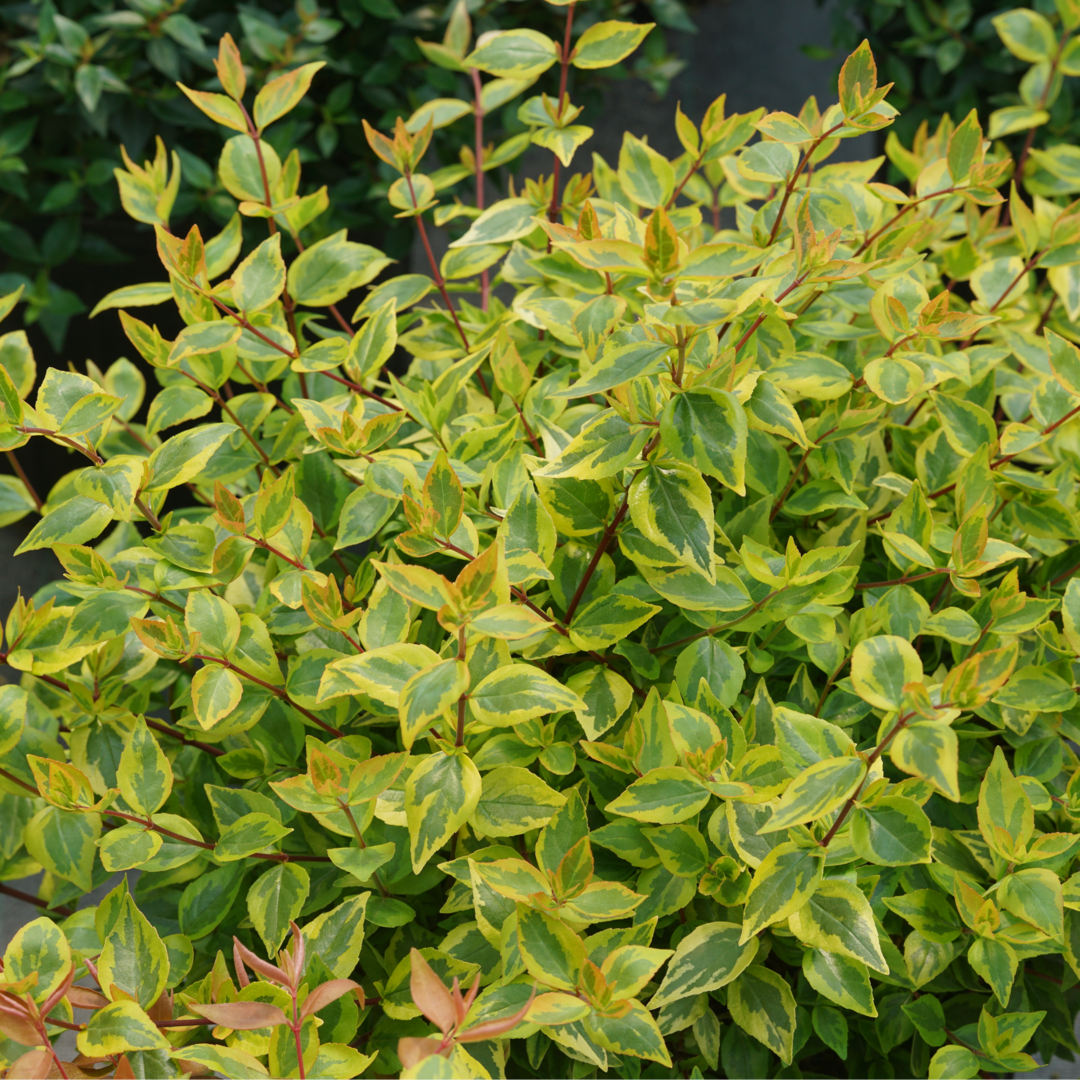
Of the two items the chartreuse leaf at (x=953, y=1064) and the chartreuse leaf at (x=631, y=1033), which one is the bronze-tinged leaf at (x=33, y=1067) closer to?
the chartreuse leaf at (x=631, y=1033)

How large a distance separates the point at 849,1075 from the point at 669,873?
0.69 ft

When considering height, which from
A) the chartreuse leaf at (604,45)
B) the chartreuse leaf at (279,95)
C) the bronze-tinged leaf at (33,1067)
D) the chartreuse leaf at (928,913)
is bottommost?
the chartreuse leaf at (928,913)

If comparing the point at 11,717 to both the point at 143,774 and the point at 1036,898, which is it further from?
the point at 1036,898

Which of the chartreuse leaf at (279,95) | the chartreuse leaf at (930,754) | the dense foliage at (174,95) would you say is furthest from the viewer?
the dense foliage at (174,95)

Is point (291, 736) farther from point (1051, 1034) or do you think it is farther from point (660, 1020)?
point (1051, 1034)

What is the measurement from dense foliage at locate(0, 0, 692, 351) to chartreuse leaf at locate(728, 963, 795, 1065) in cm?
161

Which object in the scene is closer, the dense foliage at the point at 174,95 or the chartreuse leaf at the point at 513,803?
the chartreuse leaf at the point at 513,803

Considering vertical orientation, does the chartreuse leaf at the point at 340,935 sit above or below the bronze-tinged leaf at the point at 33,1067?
below

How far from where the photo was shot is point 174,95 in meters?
1.75

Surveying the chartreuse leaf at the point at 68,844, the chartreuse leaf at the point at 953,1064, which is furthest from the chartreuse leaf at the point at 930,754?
the chartreuse leaf at the point at 68,844

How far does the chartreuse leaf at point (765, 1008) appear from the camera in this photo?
0.48 m

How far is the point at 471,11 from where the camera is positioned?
1.78 m

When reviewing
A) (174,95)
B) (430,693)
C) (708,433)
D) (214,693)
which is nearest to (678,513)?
(708,433)

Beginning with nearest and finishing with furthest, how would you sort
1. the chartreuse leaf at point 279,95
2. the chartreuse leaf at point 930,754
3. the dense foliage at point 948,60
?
the chartreuse leaf at point 930,754 < the chartreuse leaf at point 279,95 < the dense foliage at point 948,60
